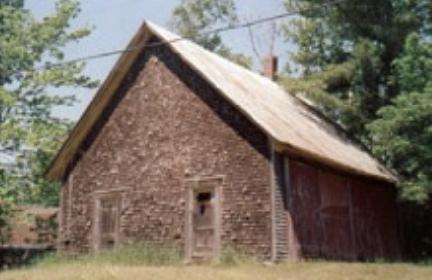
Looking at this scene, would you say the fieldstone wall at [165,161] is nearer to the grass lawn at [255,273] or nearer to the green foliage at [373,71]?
the grass lawn at [255,273]

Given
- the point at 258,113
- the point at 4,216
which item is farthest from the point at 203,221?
the point at 4,216

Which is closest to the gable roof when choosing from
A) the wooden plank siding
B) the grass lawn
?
the wooden plank siding

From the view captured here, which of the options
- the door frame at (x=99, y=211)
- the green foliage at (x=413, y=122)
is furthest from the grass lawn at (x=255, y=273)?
the green foliage at (x=413, y=122)

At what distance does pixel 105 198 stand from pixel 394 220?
1141 centimetres

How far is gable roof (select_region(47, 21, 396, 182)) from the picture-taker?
21141mm

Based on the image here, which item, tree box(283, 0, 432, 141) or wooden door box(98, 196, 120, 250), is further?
tree box(283, 0, 432, 141)

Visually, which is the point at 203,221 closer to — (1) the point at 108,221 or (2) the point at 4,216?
(1) the point at 108,221

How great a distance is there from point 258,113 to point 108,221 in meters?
6.65

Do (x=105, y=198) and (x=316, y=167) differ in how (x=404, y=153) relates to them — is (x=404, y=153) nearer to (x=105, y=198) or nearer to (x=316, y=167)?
(x=316, y=167)

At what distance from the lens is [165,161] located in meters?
23.1

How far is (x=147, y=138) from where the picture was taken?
2384 cm

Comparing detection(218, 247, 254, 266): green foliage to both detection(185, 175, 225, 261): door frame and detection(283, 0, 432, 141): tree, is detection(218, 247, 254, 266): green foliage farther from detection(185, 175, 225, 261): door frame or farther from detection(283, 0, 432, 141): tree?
detection(283, 0, 432, 141): tree

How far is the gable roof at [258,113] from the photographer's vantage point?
69.4 ft

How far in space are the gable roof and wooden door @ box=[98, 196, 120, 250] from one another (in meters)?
2.57
